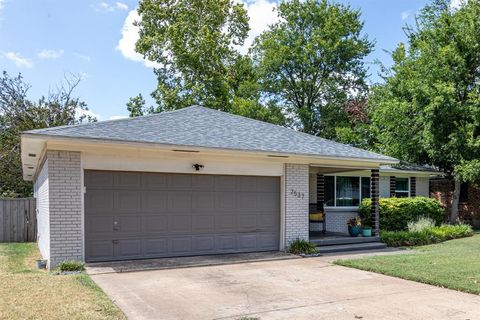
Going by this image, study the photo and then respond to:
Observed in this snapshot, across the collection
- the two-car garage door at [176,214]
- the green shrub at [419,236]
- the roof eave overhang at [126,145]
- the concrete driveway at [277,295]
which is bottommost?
the green shrub at [419,236]

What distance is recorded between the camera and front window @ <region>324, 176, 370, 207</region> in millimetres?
17125

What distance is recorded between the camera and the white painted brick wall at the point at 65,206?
9.03 metres

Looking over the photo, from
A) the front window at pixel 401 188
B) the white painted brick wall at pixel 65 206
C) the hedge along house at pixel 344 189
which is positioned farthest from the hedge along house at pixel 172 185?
the front window at pixel 401 188

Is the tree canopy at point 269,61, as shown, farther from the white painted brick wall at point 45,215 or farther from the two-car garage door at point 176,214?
the white painted brick wall at point 45,215

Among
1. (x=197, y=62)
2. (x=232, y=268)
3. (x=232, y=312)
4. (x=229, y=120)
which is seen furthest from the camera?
(x=197, y=62)

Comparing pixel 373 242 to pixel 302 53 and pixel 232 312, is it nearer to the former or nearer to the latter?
pixel 232 312

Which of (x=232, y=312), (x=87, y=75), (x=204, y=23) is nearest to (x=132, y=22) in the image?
(x=204, y=23)

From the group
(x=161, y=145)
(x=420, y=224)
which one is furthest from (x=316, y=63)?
(x=161, y=145)

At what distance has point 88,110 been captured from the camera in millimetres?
28219

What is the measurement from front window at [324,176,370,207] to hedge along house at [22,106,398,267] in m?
4.13

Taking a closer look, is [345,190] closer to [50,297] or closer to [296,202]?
[296,202]

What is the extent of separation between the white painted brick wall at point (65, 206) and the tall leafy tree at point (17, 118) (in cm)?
1653

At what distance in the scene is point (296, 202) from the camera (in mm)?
12117

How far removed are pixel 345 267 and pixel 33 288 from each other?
6317 millimetres
